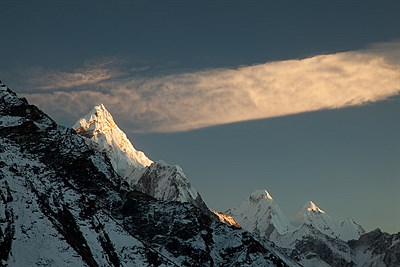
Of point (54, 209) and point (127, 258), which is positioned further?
point (127, 258)

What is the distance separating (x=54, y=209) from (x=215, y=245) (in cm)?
5930

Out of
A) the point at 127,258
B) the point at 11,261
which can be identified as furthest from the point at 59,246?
the point at 127,258

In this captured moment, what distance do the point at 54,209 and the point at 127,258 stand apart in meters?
21.2

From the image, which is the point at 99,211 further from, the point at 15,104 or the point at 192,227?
the point at 15,104

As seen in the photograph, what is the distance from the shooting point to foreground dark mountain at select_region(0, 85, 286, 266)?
118m

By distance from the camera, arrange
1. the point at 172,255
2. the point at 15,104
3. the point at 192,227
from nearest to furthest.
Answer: the point at 172,255 → the point at 192,227 → the point at 15,104

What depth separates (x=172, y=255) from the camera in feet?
552

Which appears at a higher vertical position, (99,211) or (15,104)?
(15,104)

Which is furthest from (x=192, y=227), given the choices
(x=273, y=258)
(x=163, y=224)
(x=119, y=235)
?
(x=119, y=235)

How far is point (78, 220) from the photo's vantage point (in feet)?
458

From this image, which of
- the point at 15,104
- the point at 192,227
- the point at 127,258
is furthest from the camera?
the point at 15,104

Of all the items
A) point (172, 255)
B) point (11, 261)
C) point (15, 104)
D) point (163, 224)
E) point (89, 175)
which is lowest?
point (11, 261)

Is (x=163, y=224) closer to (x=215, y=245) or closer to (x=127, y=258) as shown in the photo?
(x=215, y=245)

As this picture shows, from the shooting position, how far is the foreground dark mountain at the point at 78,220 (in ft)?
387
